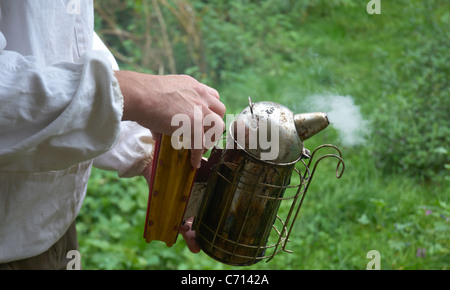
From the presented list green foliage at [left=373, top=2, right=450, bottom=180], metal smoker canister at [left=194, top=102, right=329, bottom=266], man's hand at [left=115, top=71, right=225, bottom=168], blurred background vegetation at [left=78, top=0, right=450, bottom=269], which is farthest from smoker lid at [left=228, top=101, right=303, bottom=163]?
green foliage at [left=373, top=2, right=450, bottom=180]

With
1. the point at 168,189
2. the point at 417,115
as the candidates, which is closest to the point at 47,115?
the point at 168,189

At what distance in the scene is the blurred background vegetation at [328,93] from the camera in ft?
11.8

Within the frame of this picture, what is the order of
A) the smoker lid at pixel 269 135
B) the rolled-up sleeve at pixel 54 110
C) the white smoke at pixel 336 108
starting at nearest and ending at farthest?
1. the rolled-up sleeve at pixel 54 110
2. the smoker lid at pixel 269 135
3. the white smoke at pixel 336 108

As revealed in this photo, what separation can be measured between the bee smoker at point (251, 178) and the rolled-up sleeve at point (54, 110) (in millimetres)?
440

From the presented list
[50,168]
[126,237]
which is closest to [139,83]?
[50,168]

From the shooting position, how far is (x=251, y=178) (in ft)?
4.91

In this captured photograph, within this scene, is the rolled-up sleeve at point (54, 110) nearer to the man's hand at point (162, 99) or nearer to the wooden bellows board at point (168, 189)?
the man's hand at point (162, 99)

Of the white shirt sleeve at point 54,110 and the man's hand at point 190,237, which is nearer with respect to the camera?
the white shirt sleeve at point 54,110

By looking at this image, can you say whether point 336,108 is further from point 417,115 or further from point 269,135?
point 417,115

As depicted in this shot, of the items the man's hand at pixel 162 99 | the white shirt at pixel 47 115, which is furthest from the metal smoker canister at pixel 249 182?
the white shirt at pixel 47 115

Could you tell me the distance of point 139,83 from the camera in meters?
1.27

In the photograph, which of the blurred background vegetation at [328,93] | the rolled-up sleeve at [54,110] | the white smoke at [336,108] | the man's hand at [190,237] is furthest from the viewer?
the blurred background vegetation at [328,93]

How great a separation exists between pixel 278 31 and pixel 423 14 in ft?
6.25

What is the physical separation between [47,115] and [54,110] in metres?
0.02
